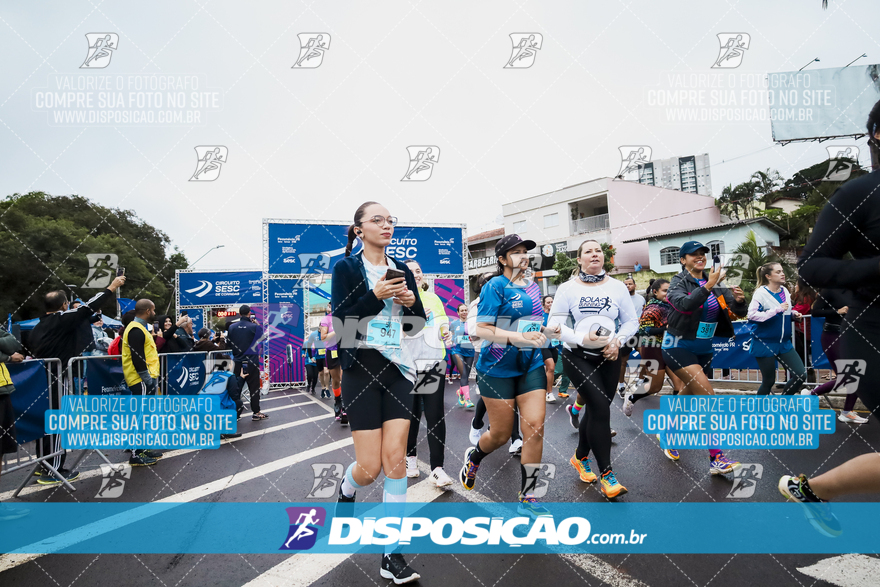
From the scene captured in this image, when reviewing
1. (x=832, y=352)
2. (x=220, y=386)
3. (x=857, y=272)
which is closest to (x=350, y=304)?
(x=857, y=272)

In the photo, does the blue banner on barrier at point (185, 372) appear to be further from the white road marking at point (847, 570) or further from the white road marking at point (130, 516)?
the white road marking at point (847, 570)

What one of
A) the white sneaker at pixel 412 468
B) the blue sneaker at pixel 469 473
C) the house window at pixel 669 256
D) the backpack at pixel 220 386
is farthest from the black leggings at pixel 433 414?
the house window at pixel 669 256

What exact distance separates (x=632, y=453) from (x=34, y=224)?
122ft

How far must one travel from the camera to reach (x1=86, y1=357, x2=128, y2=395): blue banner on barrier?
5863 millimetres

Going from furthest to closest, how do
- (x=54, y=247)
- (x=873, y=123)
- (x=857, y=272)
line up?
(x=54, y=247), (x=873, y=123), (x=857, y=272)

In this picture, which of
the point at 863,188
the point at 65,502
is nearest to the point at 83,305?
the point at 65,502

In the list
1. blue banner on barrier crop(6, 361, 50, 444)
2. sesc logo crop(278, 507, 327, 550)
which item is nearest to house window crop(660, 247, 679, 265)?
sesc logo crop(278, 507, 327, 550)

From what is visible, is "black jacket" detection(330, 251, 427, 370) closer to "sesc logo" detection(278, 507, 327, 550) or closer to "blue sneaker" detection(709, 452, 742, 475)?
"sesc logo" detection(278, 507, 327, 550)

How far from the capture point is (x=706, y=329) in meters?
4.68

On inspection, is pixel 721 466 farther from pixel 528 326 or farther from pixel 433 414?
pixel 433 414

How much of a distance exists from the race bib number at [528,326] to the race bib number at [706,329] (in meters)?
2.04

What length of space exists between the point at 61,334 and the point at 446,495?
492cm

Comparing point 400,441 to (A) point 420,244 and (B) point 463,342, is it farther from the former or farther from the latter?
(A) point 420,244

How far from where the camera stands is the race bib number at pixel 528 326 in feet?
11.7
